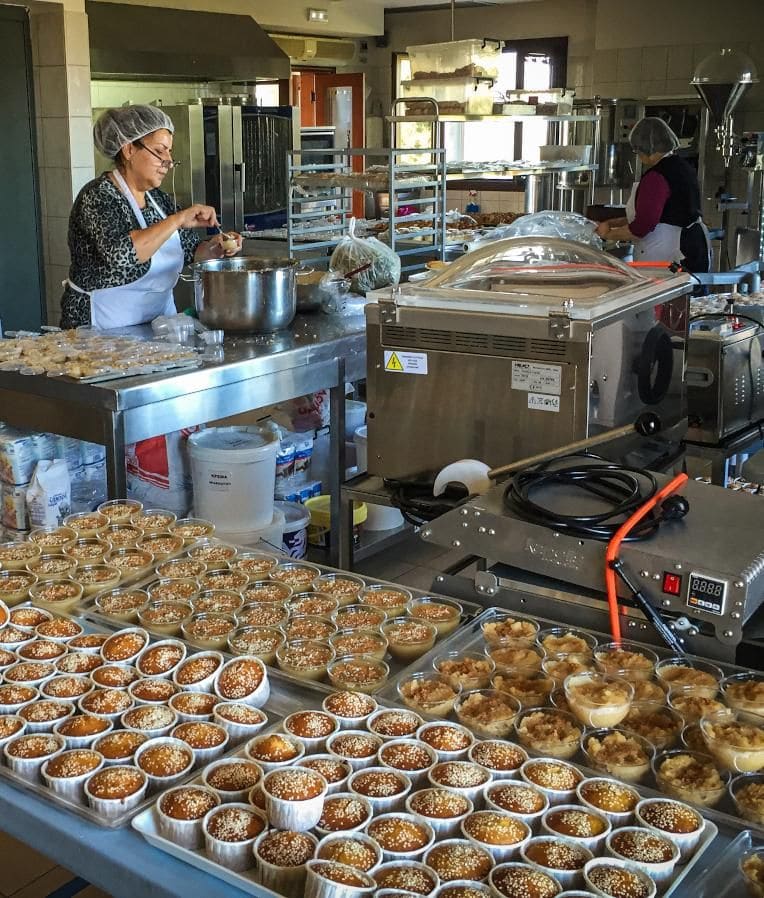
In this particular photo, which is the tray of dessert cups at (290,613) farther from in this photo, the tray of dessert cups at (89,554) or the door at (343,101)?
the door at (343,101)

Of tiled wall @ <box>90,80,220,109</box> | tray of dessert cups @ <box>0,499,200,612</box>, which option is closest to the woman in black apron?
tiled wall @ <box>90,80,220,109</box>

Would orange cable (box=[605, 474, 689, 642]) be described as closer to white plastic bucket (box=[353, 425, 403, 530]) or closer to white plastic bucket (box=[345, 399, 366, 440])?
white plastic bucket (box=[353, 425, 403, 530])

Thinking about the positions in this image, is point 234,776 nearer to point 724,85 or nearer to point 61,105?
point 61,105

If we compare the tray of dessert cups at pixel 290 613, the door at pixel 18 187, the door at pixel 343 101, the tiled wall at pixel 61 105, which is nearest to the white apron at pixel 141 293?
the tray of dessert cups at pixel 290 613

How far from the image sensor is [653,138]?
240 inches

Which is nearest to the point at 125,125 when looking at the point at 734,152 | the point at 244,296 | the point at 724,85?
the point at 244,296

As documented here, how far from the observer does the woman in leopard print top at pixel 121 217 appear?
3.54 m

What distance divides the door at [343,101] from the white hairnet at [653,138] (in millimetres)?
4735

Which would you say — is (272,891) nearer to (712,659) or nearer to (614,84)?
(712,659)

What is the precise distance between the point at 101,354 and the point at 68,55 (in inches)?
142

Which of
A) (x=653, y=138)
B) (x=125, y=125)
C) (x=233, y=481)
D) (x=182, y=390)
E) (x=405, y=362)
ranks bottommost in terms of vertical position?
(x=233, y=481)

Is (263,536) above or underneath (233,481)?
underneath

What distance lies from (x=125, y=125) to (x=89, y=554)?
1.98 metres

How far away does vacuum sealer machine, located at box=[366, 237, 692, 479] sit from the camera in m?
2.40
